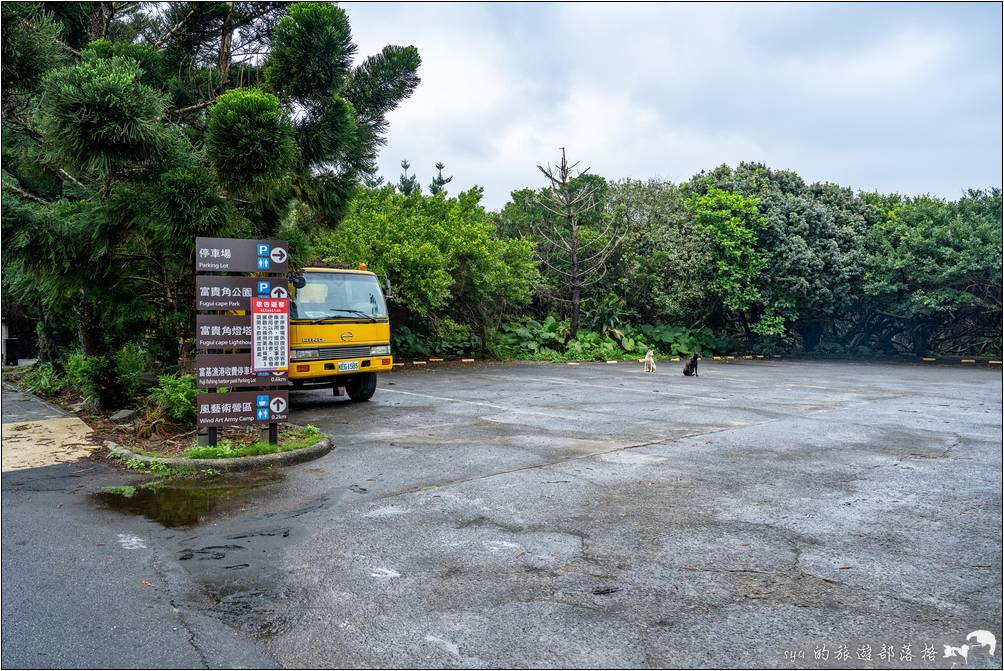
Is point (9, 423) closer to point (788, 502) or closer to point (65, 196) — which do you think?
point (65, 196)

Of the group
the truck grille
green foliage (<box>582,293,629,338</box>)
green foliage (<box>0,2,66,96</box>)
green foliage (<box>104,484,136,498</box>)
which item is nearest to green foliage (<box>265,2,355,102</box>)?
green foliage (<box>0,2,66,96</box>)

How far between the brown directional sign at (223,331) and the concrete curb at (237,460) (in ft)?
3.82

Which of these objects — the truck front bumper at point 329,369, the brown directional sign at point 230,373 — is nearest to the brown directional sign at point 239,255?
the brown directional sign at point 230,373

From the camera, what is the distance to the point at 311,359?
11.4 m

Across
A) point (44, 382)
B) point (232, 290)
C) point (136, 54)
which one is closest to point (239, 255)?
point (232, 290)

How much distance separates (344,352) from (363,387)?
1.20 m

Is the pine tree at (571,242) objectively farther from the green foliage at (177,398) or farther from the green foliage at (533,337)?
the green foliage at (177,398)

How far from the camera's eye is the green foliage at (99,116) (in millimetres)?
7152

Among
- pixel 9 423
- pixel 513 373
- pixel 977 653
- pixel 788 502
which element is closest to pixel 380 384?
pixel 513 373

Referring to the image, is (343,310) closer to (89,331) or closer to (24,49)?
(89,331)

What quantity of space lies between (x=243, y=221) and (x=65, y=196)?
306 centimetres

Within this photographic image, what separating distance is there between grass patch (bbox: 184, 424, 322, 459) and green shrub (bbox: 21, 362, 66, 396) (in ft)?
25.5

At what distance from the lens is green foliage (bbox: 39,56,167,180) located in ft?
23.5

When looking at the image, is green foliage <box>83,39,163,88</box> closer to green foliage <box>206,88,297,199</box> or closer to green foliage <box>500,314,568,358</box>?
green foliage <box>206,88,297,199</box>
